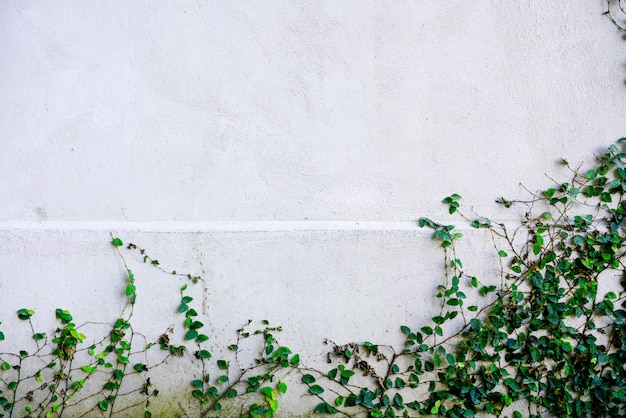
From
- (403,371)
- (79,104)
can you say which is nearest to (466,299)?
(403,371)

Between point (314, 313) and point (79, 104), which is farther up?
point (79, 104)

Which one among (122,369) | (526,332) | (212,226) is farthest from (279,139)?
(526,332)

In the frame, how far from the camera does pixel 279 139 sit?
259 centimetres

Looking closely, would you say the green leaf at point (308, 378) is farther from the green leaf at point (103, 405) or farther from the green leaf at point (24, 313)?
the green leaf at point (24, 313)

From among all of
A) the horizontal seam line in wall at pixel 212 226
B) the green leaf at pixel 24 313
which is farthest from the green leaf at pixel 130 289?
the green leaf at pixel 24 313

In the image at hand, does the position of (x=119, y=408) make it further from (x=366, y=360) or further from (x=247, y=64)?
(x=247, y=64)

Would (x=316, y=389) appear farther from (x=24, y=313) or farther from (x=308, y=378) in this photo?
(x=24, y=313)

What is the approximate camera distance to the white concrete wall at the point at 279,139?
2.51 m

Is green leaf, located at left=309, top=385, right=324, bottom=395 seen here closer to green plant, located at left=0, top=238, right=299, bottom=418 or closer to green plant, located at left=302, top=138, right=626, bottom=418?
green plant, located at left=302, top=138, right=626, bottom=418

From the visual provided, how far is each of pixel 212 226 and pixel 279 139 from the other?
2.01ft

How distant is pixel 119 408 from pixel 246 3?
7.73ft

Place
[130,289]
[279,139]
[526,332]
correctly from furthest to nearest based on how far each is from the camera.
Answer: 1. [526,332]
2. [279,139]
3. [130,289]

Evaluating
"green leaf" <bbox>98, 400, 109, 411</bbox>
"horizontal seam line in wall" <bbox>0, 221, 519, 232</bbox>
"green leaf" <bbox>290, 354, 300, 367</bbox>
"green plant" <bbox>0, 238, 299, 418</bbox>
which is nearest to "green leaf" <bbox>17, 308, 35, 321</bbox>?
"green plant" <bbox>0, 238, 299, 418</bbox>

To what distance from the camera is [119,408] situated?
2.60m
